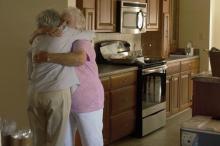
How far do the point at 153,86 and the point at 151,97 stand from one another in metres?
0.15

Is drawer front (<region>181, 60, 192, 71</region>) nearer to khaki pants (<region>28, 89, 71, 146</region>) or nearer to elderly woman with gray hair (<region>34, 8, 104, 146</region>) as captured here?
elderly woman with gray hair (<region>34, 8, 104, 146</region>)

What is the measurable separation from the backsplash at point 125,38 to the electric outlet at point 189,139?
3.08 m

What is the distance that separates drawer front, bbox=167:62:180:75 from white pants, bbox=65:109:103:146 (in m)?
2.96

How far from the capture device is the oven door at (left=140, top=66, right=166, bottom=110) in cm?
502

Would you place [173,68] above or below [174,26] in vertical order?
below

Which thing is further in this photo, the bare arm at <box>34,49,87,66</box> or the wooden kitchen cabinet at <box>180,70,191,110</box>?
the wooden kitchen cabinet at <box>180,70,191,110</box>

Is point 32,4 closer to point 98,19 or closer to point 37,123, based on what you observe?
point 98,19

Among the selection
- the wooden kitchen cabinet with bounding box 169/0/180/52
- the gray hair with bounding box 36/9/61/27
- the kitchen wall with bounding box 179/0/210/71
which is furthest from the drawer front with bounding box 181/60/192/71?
the gray hair with bounding box 36/9/61/27

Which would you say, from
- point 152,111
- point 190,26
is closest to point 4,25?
point 152,111

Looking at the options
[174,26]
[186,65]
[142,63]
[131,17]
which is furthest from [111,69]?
[174,26]

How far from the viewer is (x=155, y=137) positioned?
5.01 meters

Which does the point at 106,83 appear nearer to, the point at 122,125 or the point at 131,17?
the point at 122,125

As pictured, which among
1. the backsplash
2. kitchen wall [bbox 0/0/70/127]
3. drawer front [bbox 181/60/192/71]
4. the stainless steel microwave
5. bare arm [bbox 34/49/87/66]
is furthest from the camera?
drawer front [bbox 181/60/192/71]

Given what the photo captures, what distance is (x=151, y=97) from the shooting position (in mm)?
5195
